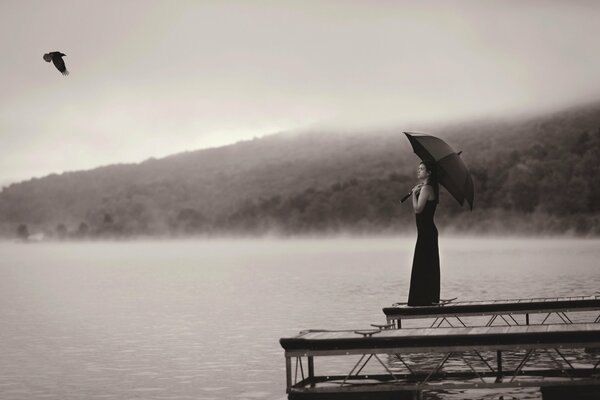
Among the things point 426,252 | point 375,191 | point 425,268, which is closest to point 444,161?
point 426,252

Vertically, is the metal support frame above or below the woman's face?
below

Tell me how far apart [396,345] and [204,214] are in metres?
182

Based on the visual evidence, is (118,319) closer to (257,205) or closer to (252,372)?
(252,372)

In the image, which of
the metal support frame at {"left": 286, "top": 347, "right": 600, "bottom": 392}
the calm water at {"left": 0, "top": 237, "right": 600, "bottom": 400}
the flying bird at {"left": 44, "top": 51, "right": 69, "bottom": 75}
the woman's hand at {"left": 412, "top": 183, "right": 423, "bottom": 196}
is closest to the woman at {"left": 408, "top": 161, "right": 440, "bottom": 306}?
the woman's hand at {"left": 412, "top": 183, "right": 423, "bottom": 196}

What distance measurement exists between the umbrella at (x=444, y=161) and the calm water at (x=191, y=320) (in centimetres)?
385

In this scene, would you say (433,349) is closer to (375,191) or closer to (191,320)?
(191,320)

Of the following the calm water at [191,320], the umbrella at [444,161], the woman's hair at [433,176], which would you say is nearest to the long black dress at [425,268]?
the woman's hair at [433,176]

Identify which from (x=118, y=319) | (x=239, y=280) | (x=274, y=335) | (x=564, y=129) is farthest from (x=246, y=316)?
(x=564, y=129)

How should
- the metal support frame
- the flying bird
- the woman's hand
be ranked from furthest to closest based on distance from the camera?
the flying bird, the woman's hand, the metal support frame

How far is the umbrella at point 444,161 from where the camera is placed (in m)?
17.8

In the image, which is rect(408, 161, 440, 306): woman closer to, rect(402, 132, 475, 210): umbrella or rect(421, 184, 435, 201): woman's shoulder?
rect(421, 184, 435, 201): woman's shoulder

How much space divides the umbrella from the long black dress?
20.8 inches

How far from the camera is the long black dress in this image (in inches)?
696

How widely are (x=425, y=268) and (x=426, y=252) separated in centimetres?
26
